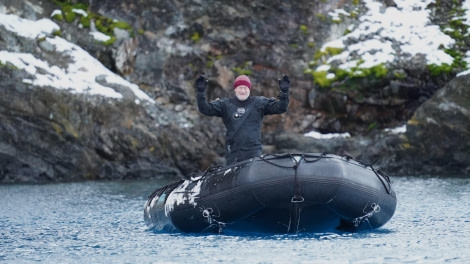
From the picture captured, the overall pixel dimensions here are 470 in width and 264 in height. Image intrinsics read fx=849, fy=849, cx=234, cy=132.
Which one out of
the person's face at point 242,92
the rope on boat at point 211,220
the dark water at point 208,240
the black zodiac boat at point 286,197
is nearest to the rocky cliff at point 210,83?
the dark water at point 208,240

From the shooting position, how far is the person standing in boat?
47.5 ft

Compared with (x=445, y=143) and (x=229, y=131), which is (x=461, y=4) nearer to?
(x=445, y=143)

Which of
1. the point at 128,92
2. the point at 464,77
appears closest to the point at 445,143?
the point at 464,77

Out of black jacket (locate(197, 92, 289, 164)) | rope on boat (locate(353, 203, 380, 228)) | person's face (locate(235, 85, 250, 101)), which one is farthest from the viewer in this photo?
person's face (locate(235, 85, 250, 101))

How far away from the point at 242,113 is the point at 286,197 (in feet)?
7.23

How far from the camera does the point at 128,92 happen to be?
107 feet

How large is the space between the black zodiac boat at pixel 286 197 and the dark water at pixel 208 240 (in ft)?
0.84

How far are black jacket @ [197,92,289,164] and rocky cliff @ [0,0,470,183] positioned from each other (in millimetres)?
16385

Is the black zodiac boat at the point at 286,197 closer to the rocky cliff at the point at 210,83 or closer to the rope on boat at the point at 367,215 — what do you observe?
the rope on boat at the point at 367,215

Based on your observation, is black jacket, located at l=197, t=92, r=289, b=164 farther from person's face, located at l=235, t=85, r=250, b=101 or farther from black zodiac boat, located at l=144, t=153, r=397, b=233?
black zodiac boat, located at l=144, t=153, r=397, b=233

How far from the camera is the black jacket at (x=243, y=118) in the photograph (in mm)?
14461

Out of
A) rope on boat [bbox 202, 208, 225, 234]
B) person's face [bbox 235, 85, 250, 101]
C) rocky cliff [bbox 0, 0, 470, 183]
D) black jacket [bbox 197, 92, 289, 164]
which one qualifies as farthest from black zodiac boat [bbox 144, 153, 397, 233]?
rocky cliff [bbox 0, 0, 470, 183]

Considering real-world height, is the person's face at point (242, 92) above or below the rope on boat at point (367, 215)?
above

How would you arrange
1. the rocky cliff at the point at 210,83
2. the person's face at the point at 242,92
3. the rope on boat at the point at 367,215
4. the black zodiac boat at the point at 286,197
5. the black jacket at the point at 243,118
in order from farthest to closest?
the rocky cliff at the point at 210,83 → the person's face at the point at 242,92 → the black jacket at the point at 243,118 → the rope on boat at the point at 367,215 → the black zodiac boat at the point at 286,197
